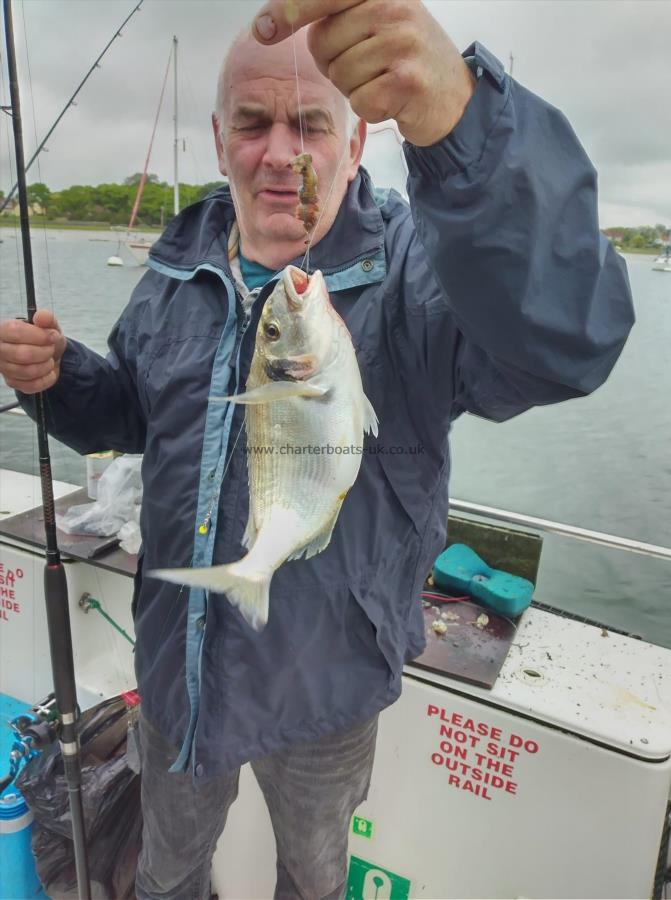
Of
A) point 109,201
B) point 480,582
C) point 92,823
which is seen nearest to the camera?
point 92,823

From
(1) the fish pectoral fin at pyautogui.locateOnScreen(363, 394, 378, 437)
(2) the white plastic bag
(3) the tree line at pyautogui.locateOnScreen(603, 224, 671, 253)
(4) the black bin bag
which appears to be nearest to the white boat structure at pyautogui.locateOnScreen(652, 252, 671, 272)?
(3) the tree line at pyautogui.locateOnScreen(603, 224, 671, 253)

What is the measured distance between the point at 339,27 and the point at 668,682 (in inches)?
88.9

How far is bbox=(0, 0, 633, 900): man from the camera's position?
963mm

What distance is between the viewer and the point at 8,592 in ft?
10.2

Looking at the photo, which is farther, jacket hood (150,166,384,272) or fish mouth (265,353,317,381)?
jacket hood (150,166,384,272)

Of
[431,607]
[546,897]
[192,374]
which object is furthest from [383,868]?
[192,374]

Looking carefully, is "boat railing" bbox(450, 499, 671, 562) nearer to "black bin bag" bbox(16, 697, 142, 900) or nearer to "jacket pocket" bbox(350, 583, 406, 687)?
"jacket pocket" bbox(350, 583, 406, 687)

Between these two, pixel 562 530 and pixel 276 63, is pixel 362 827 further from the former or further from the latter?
pixel 276 63

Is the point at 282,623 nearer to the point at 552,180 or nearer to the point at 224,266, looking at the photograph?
the point at 224,266

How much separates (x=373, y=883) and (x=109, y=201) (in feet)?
13.5

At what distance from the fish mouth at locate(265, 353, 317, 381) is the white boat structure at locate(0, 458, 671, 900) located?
1.30 m

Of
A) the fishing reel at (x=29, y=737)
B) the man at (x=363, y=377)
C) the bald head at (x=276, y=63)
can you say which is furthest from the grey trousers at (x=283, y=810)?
the bald head at (x=276, y=63)

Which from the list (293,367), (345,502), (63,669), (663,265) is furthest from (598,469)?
(293,367)

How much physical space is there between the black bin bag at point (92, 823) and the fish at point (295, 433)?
148cm
